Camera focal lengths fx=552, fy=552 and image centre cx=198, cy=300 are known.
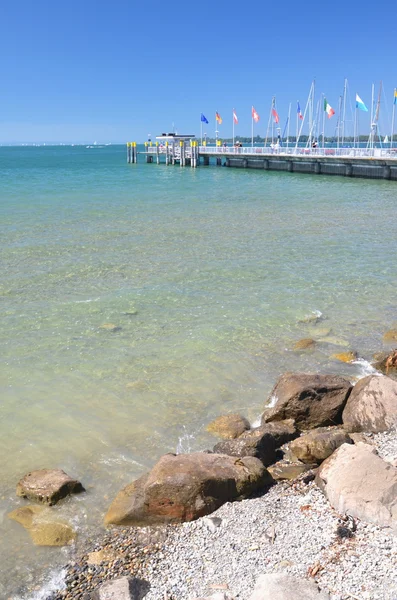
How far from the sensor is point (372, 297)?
12.5 meters

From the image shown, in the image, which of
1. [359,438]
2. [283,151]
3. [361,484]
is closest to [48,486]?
[361,484]

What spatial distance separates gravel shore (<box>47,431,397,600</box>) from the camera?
4.26 metres

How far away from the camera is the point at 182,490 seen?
5.31 m

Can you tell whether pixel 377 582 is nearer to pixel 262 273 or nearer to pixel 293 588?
pixel 293 588

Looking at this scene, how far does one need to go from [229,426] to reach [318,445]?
1288 mm

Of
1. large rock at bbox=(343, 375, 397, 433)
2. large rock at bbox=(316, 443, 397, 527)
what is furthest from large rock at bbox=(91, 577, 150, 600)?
large rock at bbox=(343, 375, 397, 433)

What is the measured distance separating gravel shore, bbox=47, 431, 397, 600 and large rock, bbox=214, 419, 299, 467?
0.86 meters

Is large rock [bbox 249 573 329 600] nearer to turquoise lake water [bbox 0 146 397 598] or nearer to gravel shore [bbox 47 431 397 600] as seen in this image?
gravel shore [bbox 47 431 397 600]

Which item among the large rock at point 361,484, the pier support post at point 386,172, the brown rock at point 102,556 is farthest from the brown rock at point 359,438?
the pier support post at point 386,172

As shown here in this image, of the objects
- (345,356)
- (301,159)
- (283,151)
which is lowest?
(345,356)

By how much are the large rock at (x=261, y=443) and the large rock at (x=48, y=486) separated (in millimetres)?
1704

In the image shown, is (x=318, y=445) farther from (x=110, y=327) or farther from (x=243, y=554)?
(x=110, y=327)

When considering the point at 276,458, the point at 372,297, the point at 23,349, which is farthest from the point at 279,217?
the point at 276,458

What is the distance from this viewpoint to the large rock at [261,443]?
627 cm
